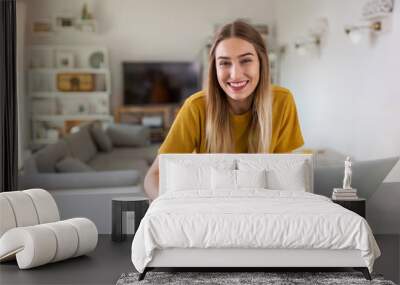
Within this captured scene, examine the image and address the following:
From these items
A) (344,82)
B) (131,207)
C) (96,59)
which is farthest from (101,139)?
(131,207)

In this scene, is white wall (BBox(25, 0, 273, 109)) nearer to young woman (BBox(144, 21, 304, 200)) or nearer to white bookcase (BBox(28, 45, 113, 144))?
white bookcase (BBox(28, 45, 113, 144))

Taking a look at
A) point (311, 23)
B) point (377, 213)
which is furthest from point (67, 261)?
point (311, 23)

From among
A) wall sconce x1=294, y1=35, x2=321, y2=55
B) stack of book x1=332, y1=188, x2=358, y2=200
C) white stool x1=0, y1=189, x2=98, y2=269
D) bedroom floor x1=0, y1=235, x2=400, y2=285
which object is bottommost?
bedroom floor x1=0, y1=235, x2=400, y2=285

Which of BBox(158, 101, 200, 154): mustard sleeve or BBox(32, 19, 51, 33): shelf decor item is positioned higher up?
BBox(32, 19, 51, 33): shelf decor item

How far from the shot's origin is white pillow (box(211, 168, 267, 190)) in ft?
16.5

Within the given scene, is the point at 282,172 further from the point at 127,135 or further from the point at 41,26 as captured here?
the point at 41,26

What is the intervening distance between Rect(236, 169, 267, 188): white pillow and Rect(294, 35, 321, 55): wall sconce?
355cm

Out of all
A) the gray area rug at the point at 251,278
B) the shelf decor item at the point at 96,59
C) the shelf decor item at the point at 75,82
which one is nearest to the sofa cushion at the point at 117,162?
the shelf decor item at the point at 75,82

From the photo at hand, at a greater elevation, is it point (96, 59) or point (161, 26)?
point (161, 26)

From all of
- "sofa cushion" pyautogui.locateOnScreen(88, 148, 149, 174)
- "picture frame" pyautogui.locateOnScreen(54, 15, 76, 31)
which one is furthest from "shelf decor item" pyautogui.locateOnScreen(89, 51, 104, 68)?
"sofa cushion" pyautogui.locateOnScreen(88, 148, 149, 174)

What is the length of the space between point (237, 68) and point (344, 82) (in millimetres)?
2964

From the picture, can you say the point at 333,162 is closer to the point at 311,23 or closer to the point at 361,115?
the point at 361,115

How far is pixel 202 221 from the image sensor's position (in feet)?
13.9

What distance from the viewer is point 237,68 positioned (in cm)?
482
